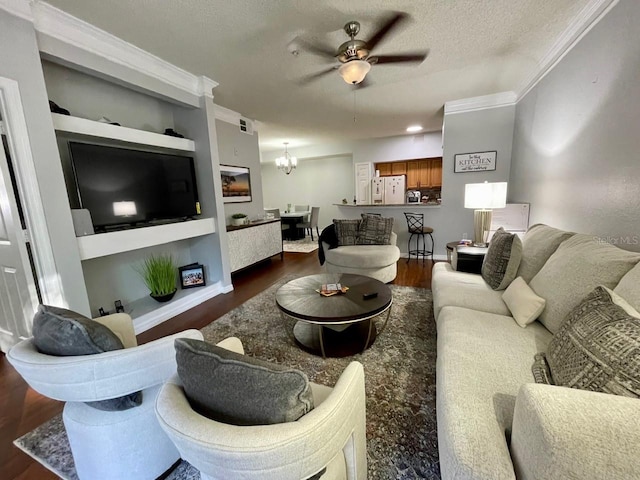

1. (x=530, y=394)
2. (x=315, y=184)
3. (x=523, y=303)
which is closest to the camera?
(x=530, y=394)

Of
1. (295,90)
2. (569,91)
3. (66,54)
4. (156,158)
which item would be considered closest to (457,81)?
(569,91)

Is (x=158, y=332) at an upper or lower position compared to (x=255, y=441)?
lower

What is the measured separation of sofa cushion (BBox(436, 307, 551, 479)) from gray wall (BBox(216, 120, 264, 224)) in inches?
154

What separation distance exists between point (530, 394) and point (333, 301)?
4.63 feet

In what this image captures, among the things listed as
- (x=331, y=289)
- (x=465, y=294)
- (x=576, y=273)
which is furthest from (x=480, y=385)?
(x=331, y=289)

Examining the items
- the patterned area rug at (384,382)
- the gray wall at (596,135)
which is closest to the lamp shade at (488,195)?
the gray wall at (596,135)

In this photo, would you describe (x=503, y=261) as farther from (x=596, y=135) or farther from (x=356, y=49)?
(x=356, y=49)

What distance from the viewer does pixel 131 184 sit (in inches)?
105

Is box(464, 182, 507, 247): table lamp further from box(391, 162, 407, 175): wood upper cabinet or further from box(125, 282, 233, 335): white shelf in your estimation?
box(391, 162, 407, 175): wood upper cabinet

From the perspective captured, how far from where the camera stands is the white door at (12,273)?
1.91m

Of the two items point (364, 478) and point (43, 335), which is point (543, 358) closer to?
point (364, 478)

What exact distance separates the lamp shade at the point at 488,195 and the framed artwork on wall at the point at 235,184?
3477 millimetres

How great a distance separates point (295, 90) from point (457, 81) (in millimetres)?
2007

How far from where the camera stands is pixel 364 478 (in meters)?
1.09
